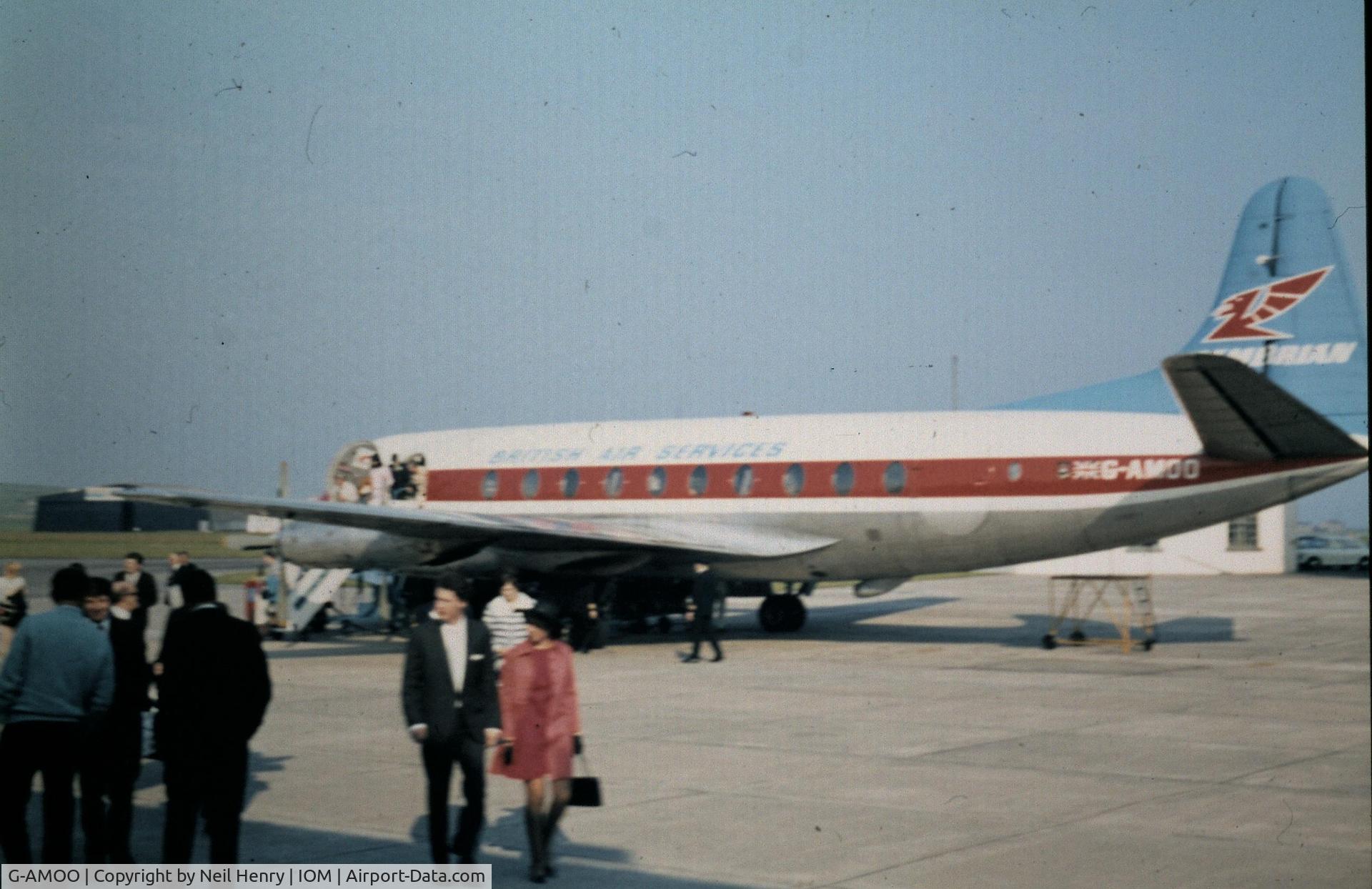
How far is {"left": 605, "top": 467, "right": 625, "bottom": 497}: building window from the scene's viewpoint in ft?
85.3

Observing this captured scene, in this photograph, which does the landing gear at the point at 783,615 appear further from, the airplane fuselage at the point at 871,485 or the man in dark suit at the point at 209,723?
the man in dark suit at the point at 209,723

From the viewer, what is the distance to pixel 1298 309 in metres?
21.3

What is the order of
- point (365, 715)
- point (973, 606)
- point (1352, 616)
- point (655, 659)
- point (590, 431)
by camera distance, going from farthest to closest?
point (973, 606), point (1352, 616), point (590, 431), point (655, 659), point (365, 715)

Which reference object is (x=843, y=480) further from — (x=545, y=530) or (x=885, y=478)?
(x=545, y=530)

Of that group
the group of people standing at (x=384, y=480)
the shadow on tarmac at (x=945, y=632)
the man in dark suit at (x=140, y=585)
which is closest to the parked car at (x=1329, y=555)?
the shadow on tarmac at (x=945, y=632)

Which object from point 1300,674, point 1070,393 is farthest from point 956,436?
point 1300,674

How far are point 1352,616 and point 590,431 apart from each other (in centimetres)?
1738

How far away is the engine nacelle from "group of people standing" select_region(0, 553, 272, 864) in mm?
16355

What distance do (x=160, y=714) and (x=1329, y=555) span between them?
182 ft

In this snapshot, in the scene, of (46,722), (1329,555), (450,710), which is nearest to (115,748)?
(46,722)

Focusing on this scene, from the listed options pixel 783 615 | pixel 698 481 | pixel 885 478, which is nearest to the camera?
pixel 885 478

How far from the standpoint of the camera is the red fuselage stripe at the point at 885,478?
824 inches

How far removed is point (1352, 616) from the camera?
3000 cm

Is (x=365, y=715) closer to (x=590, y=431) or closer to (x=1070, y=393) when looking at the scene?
(x=590, y=431)
